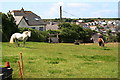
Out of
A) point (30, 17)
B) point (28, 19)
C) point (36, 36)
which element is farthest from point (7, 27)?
point (30, 17)

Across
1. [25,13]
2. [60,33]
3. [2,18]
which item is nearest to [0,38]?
[2,18]

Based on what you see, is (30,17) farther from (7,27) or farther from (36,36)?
(7,27)

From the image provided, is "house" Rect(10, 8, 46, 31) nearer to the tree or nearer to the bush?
the bush

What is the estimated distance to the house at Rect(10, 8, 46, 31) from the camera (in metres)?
64.9

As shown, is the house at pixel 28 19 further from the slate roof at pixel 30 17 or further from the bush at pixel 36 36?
the bush at pixel 36 36

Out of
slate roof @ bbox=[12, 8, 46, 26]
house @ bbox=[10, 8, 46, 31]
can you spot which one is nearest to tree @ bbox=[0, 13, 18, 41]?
house @ bbox=[10, 8, 46, 31]

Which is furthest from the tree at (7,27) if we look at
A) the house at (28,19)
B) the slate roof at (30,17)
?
the slate roof at (30,17)

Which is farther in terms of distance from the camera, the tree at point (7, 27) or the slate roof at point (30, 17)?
the slate roof at point (30, 17)

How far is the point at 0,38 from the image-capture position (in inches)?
1457

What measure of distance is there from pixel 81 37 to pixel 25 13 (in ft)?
60.2

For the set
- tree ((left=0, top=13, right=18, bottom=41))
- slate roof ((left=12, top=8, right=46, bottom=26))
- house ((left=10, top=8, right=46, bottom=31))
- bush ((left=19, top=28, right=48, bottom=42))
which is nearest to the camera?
tree ((left=0, top=13, right=18, bottom=41))

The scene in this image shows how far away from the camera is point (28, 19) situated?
68.8 m

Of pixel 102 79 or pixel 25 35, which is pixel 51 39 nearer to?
pixel 25 35

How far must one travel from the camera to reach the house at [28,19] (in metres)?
64.9
